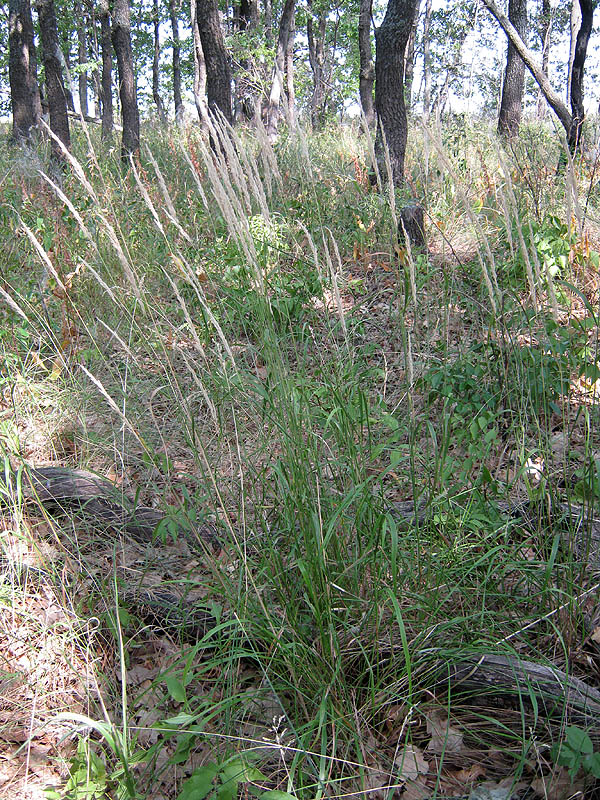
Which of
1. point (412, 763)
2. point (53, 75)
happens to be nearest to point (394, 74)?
point (53, 75)

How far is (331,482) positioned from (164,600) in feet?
2.28

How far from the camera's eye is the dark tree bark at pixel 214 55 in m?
6.68

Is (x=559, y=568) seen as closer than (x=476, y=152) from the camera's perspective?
Yes

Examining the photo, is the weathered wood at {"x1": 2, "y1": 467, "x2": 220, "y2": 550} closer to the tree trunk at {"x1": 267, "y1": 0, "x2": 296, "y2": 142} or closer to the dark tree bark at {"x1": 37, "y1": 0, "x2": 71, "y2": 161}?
the dark tree bark at {"x1": 37, "y1": 0, "x2": 71, "y2": 161}

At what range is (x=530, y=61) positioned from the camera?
5074 mm

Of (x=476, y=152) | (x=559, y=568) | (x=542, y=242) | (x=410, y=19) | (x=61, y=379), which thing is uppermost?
(x=410, y=19)

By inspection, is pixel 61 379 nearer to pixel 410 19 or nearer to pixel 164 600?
pixel 164 600

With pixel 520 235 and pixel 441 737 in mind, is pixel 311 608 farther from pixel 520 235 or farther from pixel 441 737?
pixel 520 235

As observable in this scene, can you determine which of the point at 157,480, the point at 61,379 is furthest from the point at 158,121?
the point at 157,480

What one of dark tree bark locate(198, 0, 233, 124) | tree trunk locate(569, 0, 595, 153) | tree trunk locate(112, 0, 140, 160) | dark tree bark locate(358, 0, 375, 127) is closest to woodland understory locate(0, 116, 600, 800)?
tree trunk locate(569, 0, 595, 153)

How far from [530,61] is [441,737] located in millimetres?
5643

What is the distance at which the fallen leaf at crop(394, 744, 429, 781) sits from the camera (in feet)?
4.52

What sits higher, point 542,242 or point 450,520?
point 542,242

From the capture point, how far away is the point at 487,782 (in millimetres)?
1343
